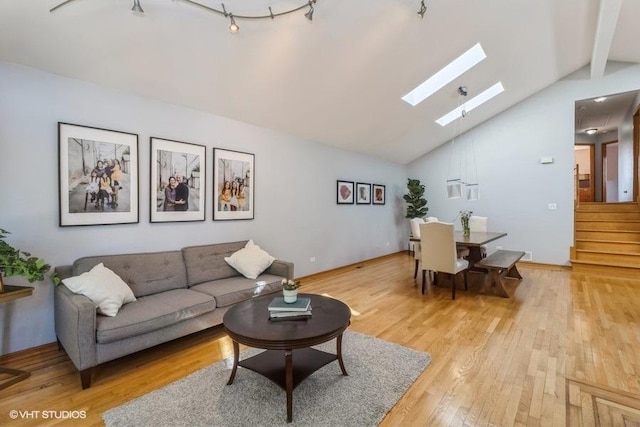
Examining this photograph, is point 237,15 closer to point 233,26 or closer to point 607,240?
point 233,26

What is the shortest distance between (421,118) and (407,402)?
496 centimetres

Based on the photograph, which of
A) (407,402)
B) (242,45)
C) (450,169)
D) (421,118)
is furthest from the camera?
(450,169)

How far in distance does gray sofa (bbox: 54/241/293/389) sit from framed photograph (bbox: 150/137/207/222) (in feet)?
1.43

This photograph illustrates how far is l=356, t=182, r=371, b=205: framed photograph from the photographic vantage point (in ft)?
20.5

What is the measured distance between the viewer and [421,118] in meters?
5.61

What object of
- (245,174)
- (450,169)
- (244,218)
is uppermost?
(450,169)

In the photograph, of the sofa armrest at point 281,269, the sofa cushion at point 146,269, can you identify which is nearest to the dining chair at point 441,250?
the sofa armrest at point 281,269

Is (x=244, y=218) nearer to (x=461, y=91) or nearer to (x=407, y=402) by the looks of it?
(x=407, y=402)

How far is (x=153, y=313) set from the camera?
2.36 m

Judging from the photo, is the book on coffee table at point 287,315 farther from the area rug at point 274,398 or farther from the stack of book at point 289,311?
the area rug at point 274,398

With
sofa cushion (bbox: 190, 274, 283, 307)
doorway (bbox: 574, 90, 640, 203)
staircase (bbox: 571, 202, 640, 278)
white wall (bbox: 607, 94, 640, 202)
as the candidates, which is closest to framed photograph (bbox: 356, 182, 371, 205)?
sofa cushion (bbox: 190, 274, 283, 307)

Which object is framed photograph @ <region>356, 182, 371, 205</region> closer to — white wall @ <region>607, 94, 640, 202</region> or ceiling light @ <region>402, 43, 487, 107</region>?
ceiling light @ <region>402, 43, 487, 107</region>

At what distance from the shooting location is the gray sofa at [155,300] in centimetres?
206

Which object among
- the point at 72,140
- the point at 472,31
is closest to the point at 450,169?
the point at 472,31
